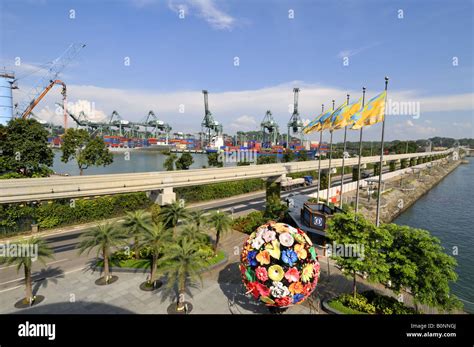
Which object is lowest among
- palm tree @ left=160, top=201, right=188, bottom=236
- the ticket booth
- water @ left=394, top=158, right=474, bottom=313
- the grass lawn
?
water @ left=394, top=158, right=474, bottom=313

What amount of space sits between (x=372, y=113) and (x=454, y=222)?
3404 centimetres

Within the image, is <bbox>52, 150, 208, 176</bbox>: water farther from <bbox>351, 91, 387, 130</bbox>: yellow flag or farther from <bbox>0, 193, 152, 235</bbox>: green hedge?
<bbox>351, 91, 387, 130</bbox>: yellow flag

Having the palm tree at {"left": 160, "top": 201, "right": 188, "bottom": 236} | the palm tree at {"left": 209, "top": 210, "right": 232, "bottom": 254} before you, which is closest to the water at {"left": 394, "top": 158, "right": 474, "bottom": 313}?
the palm tree at {"left": 209, "top": 210, "right": 232, "bottom": 254}

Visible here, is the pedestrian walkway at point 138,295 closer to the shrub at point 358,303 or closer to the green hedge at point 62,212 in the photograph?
the shrub at point 358,303

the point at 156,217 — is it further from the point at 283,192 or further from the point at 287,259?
the point at 283,192

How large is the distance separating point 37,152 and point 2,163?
4.42m

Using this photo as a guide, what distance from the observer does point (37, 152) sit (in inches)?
1564

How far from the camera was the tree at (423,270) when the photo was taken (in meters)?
12.5

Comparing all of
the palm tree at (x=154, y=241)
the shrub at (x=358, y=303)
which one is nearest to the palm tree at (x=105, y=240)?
the palm tree at (x=154, y=241)

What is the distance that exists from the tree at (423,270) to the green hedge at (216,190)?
31224 millimetres

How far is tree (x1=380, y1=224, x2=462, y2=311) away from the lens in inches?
490

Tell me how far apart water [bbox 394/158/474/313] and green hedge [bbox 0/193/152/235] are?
34.7 metres

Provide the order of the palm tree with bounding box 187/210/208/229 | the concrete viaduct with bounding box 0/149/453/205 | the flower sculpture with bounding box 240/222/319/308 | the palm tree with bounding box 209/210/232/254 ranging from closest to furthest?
the flower sculpture with bounding box 240/222/319/308, the concrete viaduct with bounding box 0/149/453/205, the palm tree with bounding box 187/210/208/229, the palm tree with bounding box 209/210/232/254
